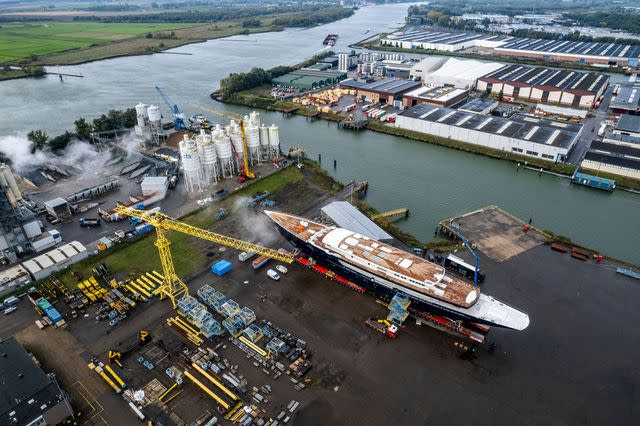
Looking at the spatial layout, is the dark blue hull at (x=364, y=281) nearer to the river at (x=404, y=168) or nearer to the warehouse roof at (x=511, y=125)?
the river at (x=404, y=168)

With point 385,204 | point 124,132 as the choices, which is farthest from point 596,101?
point 124,132

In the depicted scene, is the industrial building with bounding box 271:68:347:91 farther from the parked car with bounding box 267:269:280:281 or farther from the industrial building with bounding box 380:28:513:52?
the parked car with bounding box 267:269:280:281

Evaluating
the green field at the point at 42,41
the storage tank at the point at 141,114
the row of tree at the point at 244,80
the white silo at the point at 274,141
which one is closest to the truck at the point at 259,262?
the white silo at the point at 274,141

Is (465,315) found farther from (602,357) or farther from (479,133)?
(479,133)

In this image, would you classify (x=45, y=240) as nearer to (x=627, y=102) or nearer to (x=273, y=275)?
(x=273, y=275)

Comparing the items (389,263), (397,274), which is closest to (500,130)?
(389,263)

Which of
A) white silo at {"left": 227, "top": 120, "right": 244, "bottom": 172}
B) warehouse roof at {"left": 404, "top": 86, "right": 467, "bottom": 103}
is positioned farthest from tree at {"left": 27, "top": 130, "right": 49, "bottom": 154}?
warehouse roof at {"left": 404, "top": 86, "right": 467, "bottom": 103}
